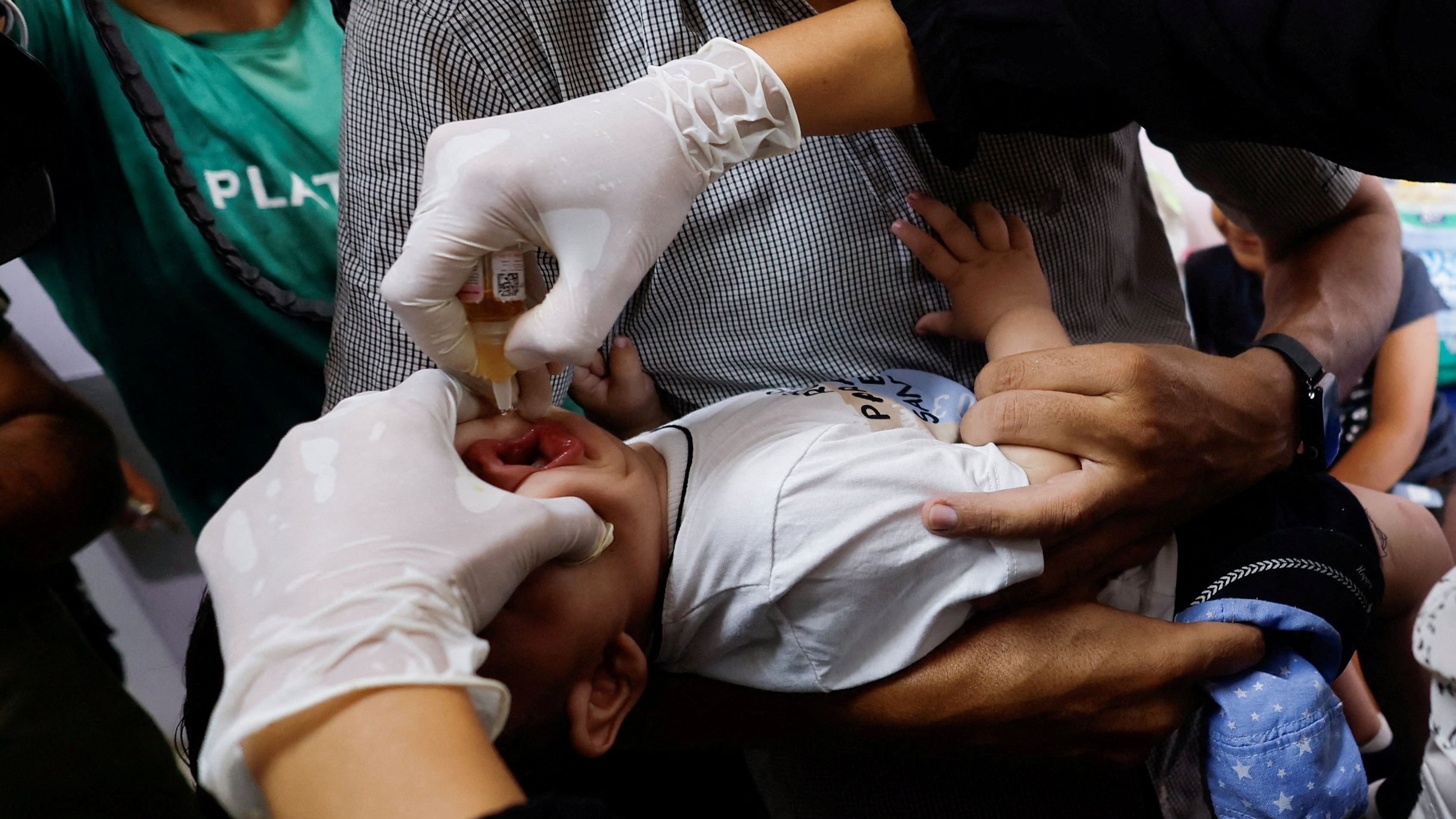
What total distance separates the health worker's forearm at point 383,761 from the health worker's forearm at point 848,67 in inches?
27.7

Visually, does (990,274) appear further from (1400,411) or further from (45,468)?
(1400,411)

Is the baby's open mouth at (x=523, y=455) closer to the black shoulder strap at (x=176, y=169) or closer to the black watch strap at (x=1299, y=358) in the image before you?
the black shoulder strap at (x=176, y=169)

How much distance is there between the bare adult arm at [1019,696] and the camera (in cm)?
99

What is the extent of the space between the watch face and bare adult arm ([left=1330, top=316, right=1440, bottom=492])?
1201 mm

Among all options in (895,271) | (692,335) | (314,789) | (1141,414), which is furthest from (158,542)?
(1141,414)

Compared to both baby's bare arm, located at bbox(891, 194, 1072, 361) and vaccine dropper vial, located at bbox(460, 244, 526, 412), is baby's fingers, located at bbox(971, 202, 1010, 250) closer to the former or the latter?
baby's bare arm, located at bbox(891, 194, 1072, 361)

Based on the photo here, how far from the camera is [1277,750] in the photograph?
1019 millimetres

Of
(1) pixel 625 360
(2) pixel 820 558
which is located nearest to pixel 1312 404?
(2) pixel 820 558

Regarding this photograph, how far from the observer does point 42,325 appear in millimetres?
1314

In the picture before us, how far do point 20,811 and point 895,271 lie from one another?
3.88 ft

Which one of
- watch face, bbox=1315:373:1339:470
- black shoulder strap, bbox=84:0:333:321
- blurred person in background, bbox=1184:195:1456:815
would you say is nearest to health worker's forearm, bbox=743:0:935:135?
watch face, bbox=1315:373:1339:470

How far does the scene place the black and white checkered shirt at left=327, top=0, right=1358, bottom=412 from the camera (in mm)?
1032

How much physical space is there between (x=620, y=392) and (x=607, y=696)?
0.48m

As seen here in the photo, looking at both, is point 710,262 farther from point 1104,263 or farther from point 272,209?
point 272,209
